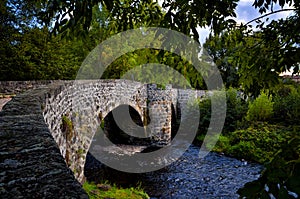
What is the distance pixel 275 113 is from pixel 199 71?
13.0 m

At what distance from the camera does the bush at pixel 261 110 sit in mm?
13195

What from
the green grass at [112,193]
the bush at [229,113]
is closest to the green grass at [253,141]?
the bush at [229,113]

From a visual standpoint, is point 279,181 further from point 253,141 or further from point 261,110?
point 261,110

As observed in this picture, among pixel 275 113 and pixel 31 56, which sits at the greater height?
pixel 31 56

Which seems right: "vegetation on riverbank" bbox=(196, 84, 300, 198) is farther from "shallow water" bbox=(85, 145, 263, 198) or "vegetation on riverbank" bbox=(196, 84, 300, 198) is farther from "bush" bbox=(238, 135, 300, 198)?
"bush" bbox=(238, 135, 300, 198)

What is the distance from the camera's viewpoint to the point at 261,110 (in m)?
13.2

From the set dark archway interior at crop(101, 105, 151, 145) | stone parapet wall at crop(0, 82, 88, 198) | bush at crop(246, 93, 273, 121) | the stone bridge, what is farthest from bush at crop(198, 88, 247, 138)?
stone parapet wall at crop(0, 82, 88, 198)

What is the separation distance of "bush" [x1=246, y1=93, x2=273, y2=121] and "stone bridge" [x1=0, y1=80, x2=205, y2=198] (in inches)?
164

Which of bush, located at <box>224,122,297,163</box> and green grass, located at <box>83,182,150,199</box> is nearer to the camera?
green grass, located at <box>83,182,150,199</box>

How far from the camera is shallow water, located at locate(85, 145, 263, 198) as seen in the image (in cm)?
773

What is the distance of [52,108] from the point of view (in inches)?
156

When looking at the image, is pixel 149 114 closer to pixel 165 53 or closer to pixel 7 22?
pixel 7 22

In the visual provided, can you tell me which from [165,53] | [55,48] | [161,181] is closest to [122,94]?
[161,181]

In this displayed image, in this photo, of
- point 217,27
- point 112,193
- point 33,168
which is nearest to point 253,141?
point 112,193
